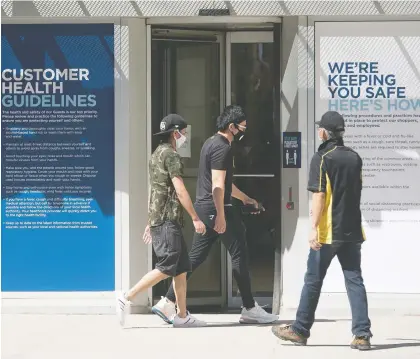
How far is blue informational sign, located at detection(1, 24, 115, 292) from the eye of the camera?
8.53m

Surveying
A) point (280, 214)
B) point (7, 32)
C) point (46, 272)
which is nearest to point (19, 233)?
point (46, 272)

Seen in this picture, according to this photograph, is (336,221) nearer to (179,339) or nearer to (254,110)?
(179,339)

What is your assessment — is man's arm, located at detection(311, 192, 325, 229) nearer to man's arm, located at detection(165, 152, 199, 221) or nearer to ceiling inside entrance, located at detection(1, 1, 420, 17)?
man's arm, located at detection(165, 152, 199, 221)

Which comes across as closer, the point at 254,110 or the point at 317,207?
the point at 317,207

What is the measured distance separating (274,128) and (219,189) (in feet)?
3.90

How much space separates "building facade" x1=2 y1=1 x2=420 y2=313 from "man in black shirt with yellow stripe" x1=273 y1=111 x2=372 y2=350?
132 centimetres

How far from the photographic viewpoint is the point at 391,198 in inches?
333

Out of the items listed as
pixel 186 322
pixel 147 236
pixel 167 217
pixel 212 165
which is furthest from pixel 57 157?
pixel 186 322

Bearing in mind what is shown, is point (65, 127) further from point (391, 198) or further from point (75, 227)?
point (391, 198)

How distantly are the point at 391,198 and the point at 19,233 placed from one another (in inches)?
132

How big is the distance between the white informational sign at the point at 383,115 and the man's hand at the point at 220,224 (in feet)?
3.88

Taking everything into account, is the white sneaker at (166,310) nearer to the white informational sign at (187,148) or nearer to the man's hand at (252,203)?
the man's hand at (252,203)

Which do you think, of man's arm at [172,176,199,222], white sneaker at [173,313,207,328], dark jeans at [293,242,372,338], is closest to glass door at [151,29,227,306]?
white sneaker at [173,313,207,328]

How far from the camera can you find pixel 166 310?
26.7ft
